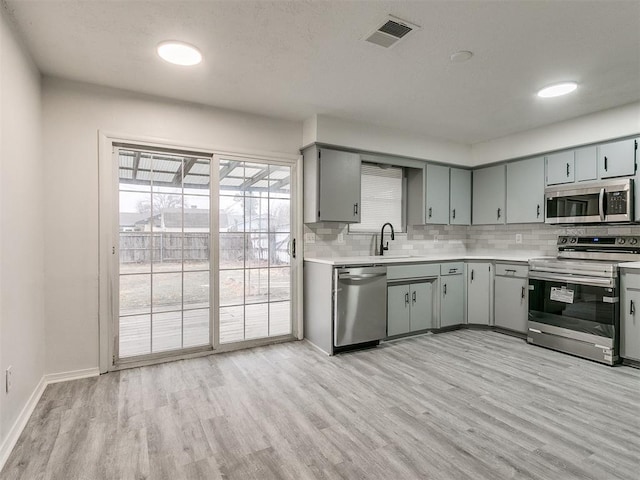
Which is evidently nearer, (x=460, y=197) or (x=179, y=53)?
(x=179, y=53)

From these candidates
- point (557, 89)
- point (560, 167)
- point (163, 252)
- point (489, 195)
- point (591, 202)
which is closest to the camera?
point (557, 89)

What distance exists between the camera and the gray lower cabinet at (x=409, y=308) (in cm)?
379

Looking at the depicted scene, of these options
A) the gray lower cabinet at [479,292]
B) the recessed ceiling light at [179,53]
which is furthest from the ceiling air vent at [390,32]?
the gray lower cabinet at [479,292]

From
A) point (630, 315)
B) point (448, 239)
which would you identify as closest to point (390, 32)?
point (630, 315)

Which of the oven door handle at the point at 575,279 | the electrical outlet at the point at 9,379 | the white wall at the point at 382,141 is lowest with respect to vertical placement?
the electrical outlet at the point at 9,379

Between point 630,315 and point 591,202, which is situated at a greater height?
point 591,202

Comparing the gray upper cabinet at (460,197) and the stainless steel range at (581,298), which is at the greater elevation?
the gray upper cabinet at (460,197)

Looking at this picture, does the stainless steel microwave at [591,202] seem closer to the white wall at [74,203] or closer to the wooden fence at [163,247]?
the wooden fence at [163,247]

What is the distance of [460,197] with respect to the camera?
15.8ft

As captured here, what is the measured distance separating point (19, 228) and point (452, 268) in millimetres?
4145

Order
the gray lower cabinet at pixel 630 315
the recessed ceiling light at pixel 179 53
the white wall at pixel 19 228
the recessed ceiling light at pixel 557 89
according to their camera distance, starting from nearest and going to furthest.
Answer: the white wall at pixel 19 228
the recessed ceiling light at pixel 179 53
the recessed ceiling light at pixel 557 89
the gray lower cabinet at pixel 630 315

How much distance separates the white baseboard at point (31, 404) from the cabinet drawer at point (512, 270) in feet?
14.1

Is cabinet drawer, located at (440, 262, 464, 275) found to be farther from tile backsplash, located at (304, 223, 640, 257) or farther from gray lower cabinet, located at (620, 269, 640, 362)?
gray lower cabinet, located at (620, 269, 640, 362)

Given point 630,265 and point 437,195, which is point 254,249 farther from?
point 630,265
